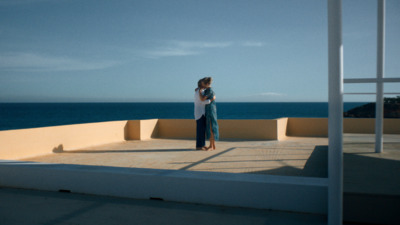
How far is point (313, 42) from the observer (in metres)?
78.8

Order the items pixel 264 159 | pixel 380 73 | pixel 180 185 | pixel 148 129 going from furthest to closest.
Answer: pixel 148 129
pixel 264 159
pixel 380 73
pixel 180 185

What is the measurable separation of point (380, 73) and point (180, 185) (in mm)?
3910

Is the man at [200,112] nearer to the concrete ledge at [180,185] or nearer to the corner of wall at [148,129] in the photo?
the corner of wall at [148,129]

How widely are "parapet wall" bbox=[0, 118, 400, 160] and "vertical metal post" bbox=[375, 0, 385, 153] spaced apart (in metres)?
4.61

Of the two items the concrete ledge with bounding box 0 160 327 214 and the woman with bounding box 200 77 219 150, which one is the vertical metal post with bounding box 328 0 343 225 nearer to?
the concrete ledge with bounding box 0 160 327 214

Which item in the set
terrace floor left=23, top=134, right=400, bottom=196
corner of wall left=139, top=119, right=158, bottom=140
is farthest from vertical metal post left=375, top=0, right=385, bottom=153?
corner of wall left=139, top=119, right=158, bottom=140

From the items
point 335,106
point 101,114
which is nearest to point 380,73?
point 335,106

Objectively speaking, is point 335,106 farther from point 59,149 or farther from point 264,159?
point 59,149

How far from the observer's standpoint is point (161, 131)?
11273mm

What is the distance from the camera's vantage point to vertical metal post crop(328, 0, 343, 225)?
2.66 m

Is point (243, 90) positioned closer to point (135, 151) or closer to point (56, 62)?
point (56, 62)

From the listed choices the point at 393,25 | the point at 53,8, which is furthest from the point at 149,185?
the point at 53,8

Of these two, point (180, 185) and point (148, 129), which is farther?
point (148, 129)

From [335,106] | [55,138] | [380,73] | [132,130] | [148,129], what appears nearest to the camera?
[335,106]
